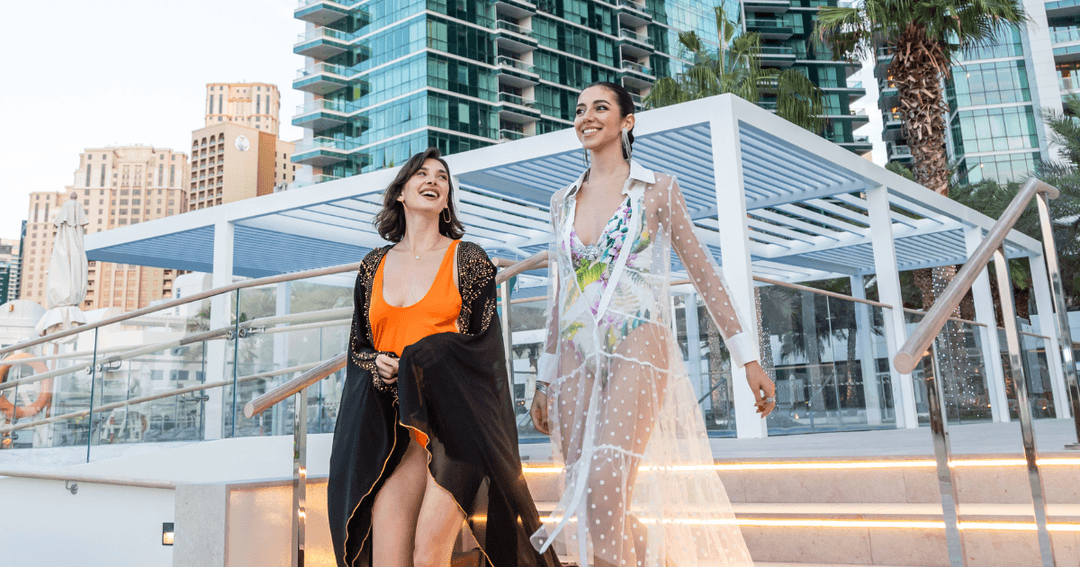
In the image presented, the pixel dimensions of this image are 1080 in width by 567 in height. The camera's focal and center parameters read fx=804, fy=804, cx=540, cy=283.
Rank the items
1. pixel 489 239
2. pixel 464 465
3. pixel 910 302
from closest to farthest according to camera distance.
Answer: pixel 464 465 → pixel 489 239 → pixel 910 302

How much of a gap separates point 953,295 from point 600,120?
1311 mm

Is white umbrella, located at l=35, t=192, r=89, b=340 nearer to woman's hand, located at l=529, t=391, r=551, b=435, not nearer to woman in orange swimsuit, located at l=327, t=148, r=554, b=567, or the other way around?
woman in orange swimsuit, located at l=327, t=148, r=554, b=567

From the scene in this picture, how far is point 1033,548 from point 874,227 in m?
7.65

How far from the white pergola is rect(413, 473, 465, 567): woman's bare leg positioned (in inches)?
148

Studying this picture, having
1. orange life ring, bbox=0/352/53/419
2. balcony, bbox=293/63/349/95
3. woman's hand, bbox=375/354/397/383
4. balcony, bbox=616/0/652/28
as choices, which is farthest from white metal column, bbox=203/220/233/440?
balcony, bbox=616/0/652/28

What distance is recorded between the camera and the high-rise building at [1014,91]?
4691 centimetres

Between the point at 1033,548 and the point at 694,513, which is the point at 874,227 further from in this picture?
the point at 694,513

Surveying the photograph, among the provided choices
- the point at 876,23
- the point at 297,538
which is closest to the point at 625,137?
the point at 297,538

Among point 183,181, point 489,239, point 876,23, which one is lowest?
point 489,239

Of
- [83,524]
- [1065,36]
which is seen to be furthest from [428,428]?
[1065,36]

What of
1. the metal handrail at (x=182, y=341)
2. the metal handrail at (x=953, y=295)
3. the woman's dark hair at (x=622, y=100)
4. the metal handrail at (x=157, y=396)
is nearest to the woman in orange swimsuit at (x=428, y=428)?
the woman's dark hair at (x=622, y=100)

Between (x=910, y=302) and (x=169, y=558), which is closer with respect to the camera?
(x=169, y=558)

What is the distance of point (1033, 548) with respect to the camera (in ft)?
9.06

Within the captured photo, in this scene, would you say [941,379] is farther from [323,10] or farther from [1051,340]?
[323,10]
